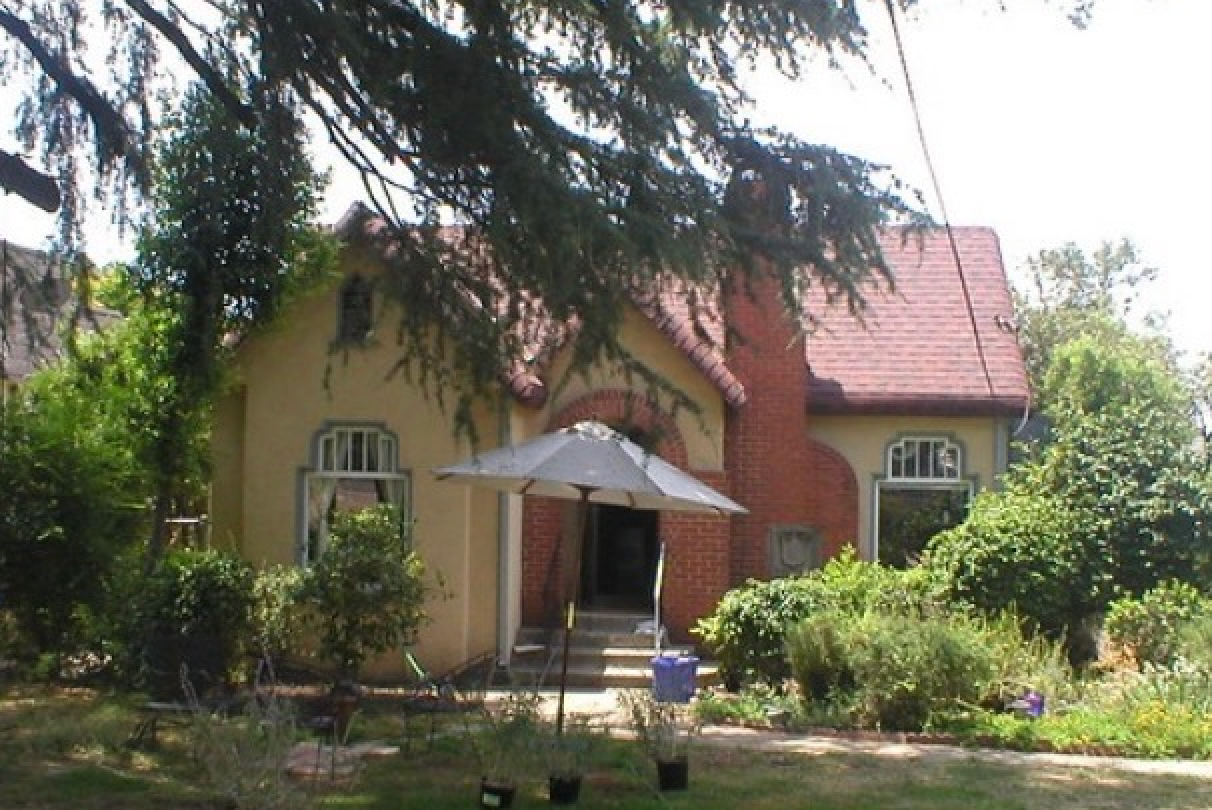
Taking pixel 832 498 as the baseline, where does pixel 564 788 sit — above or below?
below

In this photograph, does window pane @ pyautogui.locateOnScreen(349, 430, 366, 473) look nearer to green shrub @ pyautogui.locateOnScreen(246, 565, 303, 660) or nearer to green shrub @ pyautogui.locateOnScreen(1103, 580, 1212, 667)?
green shrub @ pyautogui.locateOnScreen(246, 565, 303, 660)

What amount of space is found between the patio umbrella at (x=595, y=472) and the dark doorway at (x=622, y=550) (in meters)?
8.25

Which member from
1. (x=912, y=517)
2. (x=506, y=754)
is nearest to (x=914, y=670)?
(x=506, y=754)

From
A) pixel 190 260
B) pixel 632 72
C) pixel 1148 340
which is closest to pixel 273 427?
pixel 190 260

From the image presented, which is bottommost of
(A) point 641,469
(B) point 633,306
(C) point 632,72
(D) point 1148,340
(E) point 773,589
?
(E) point 773,589

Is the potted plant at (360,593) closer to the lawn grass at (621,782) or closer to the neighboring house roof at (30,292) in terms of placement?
the lawn grass at (621,782)

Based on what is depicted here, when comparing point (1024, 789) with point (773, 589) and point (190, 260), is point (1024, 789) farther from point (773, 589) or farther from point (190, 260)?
point (190, 260)

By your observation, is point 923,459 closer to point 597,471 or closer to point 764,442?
point 764,442

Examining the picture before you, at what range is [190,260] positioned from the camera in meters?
15.2

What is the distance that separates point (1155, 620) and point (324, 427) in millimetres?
9169

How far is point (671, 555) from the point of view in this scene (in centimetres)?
1822

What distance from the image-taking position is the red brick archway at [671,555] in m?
18.1

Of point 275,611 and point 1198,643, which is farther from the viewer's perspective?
point 275,611

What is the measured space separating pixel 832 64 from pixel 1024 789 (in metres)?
5.12
